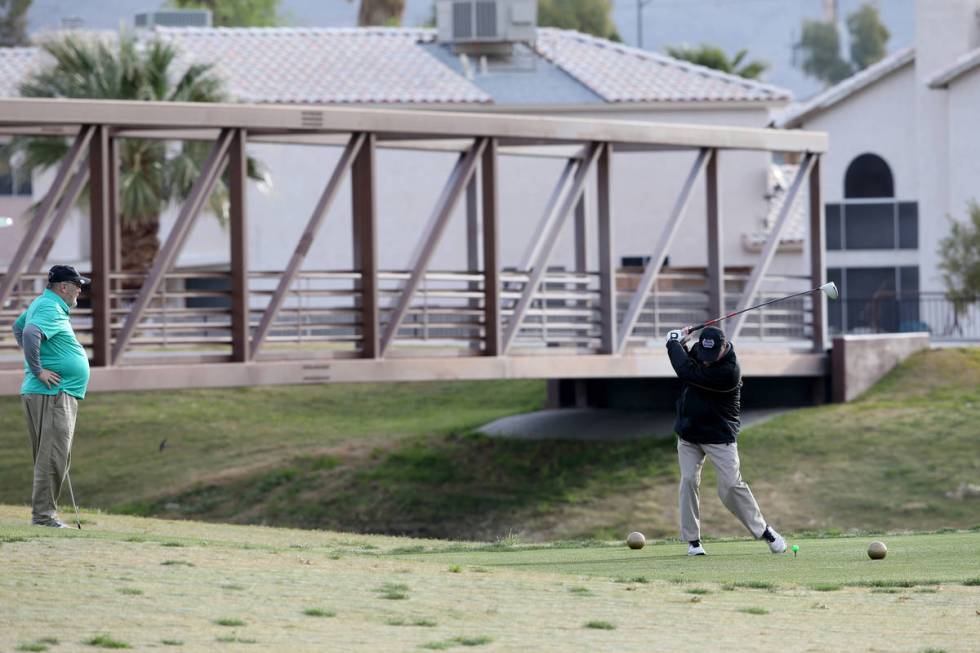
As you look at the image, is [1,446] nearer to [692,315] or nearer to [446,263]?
[692,315]

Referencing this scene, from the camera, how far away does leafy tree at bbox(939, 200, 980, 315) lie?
3453 cm

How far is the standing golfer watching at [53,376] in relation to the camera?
41.5 ft

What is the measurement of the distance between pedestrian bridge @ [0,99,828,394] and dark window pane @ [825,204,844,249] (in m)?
17.4

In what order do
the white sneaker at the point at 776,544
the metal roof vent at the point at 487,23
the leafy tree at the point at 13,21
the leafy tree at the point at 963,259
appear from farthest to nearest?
the leafy tree at the point at 13,21 < the metal roof vent at the point at 487,23 < the leafy tree at the point at 963,259 < the white sneaker at the point at 776,544

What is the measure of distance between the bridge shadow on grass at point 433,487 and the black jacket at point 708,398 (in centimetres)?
1062

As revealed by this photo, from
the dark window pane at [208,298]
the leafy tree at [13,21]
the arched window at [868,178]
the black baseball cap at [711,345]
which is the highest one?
the leafy tree at [13,21]

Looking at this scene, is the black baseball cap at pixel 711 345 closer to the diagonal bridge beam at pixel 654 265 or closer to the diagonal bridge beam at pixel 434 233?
→ the diagonal bridge beam at pixel 434 233

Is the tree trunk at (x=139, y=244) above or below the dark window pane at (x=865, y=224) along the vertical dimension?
below

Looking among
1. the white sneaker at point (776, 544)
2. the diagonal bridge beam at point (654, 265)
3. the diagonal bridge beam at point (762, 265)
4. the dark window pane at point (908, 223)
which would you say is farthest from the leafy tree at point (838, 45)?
the white sneaker at point (776, 544)

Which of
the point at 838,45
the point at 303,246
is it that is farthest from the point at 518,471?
the point at 838,45

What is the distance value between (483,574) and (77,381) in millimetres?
3690

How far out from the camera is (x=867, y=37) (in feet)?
449

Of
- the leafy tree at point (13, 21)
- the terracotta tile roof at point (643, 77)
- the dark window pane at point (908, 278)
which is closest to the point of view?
the terracotta tile roof at point (643, 77)

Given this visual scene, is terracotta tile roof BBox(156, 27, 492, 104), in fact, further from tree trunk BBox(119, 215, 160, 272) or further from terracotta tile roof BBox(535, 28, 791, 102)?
tree trunk BBox(119, 215, 160, 272)
